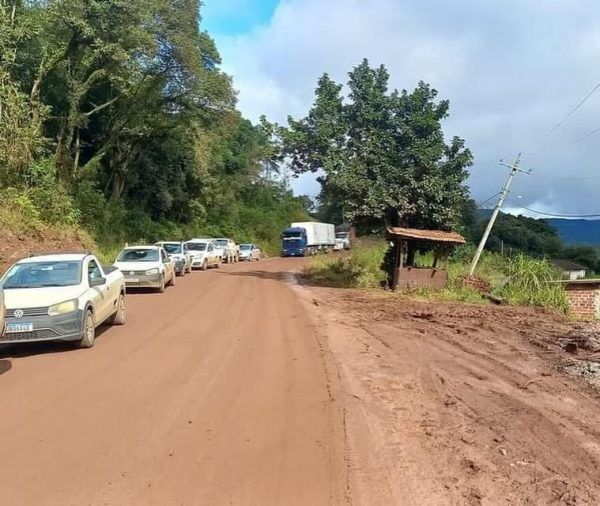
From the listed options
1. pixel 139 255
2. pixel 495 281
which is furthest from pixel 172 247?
pixel 495 281

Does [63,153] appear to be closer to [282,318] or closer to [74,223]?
[74,223]

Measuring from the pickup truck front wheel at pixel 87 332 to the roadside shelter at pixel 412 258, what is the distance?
13.8 meters

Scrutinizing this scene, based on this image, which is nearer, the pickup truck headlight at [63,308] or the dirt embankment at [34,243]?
the pickup truck headlight at [63,308]

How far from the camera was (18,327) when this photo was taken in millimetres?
10383

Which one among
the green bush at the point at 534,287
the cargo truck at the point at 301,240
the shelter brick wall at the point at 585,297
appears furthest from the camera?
the cargo truck at the point at 301,240

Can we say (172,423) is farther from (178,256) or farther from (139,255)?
(178,256)

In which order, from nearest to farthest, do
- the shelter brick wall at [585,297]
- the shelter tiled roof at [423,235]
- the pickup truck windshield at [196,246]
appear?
1. the shelter tiled roof at [423,235]
2. the shelter brick wall at [585,297]
3. the pickup truck windshield at [196,246]

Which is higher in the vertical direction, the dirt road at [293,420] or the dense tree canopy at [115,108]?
the dense tree canopy at [115,108]

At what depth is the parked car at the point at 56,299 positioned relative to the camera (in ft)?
34.3

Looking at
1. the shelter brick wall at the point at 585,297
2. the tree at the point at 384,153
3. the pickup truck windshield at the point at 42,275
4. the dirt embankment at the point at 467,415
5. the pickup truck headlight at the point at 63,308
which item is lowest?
the shelter brick wall at the point at 585,297

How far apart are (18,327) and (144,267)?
11364 millimetres

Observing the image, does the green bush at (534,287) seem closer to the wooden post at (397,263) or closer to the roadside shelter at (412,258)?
the roadside shelter at (412,258)

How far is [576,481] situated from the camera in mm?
5418

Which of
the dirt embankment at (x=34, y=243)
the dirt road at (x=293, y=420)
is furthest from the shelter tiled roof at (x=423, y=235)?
the dirt embankment at (x=34, y=243)
